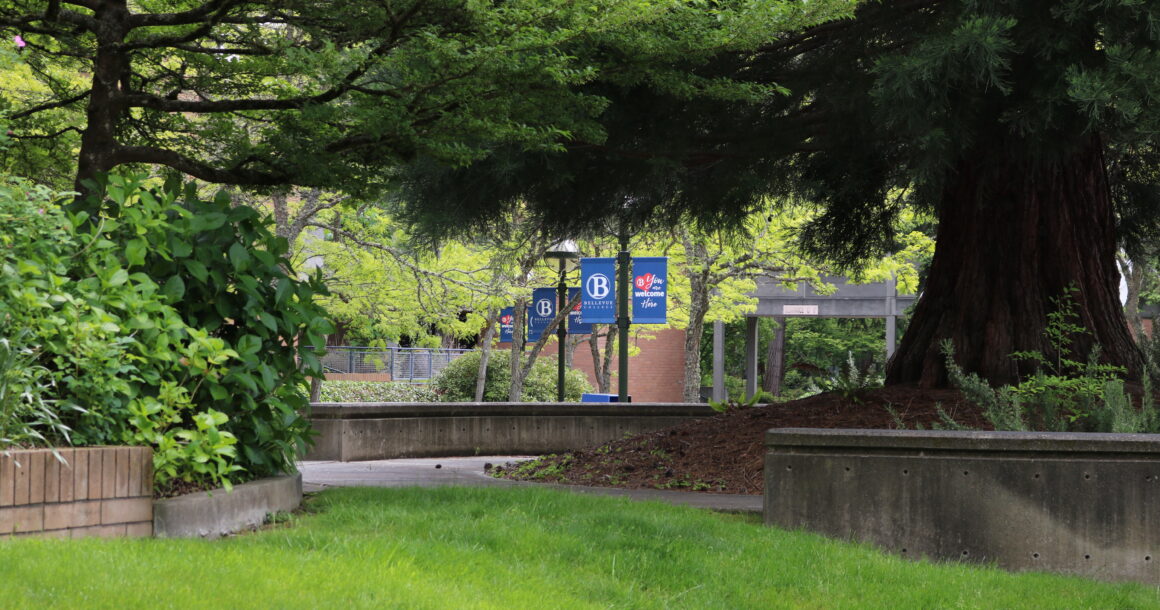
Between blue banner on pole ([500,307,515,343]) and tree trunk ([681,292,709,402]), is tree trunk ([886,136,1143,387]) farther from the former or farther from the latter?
tree trunk ([681,292,709,402])

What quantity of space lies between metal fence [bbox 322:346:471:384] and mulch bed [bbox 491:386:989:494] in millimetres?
25868

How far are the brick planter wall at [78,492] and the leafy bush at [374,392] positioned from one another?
24.1 metres

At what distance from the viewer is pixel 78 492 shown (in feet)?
19.2

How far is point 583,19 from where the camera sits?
7.94m

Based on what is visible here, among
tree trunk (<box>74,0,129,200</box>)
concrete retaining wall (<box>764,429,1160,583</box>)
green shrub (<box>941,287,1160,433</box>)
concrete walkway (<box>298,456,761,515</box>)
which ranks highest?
tree trunk (<box>74,0,129,200</box>)

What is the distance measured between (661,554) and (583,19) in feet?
11.5

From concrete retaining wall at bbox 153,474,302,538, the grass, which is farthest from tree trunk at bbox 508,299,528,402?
concrete retaining wall at bbox 153,474,302,538

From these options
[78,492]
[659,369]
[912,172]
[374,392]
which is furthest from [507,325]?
[78,492]

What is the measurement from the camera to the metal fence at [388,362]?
38.5 m

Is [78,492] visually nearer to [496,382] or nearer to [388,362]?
[496,382]

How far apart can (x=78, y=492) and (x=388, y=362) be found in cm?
3382

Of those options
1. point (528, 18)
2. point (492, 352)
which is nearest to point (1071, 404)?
point (528, 18)

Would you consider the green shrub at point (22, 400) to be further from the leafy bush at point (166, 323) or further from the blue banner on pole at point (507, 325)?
the blue banner on pole at point (507, 325)

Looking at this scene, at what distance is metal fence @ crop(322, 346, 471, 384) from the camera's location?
38534 mm
